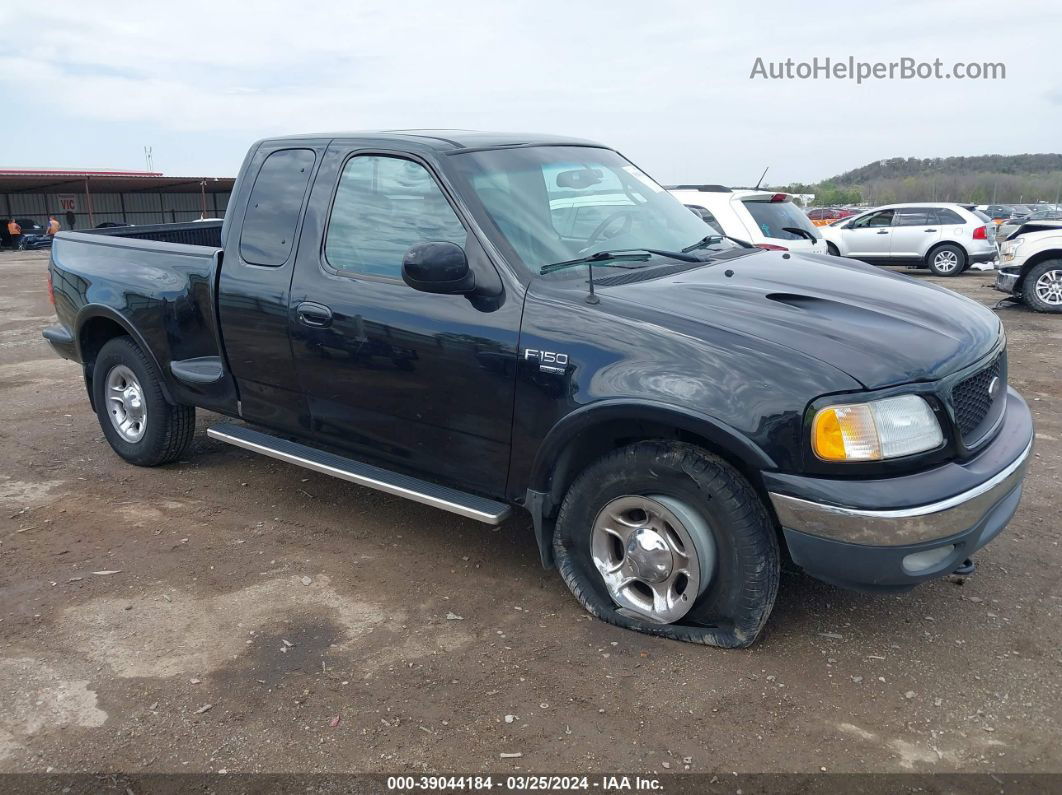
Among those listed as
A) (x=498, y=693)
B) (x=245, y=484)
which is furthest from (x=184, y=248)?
(x=498, y=693)

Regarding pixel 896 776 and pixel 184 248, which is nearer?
pixel 896 776

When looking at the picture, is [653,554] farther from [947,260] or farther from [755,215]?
[947,260]

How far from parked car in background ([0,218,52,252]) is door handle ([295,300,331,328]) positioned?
30.8m

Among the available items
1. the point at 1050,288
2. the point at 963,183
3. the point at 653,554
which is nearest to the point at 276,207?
the point at 653,554

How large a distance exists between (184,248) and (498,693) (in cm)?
316

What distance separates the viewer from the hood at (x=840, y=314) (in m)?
3.02

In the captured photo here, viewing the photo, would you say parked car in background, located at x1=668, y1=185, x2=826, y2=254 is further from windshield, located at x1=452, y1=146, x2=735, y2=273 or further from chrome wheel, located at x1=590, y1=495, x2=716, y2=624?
chrome wheel, located at x1=590, y1=495, x2=716, y2=624

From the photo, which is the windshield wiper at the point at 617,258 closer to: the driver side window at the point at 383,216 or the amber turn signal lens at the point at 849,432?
the driver side window at the point at 383,216

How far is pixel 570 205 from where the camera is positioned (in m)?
4.06

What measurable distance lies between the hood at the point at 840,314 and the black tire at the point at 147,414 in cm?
317

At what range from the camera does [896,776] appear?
8.80 feet

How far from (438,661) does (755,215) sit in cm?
866

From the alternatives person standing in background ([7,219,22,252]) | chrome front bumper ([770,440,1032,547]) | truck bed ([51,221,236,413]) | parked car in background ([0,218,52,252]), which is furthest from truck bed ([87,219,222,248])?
person standing in background ([7,219,22,252])

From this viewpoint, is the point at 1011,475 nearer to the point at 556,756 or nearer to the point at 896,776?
the point at 896,776
